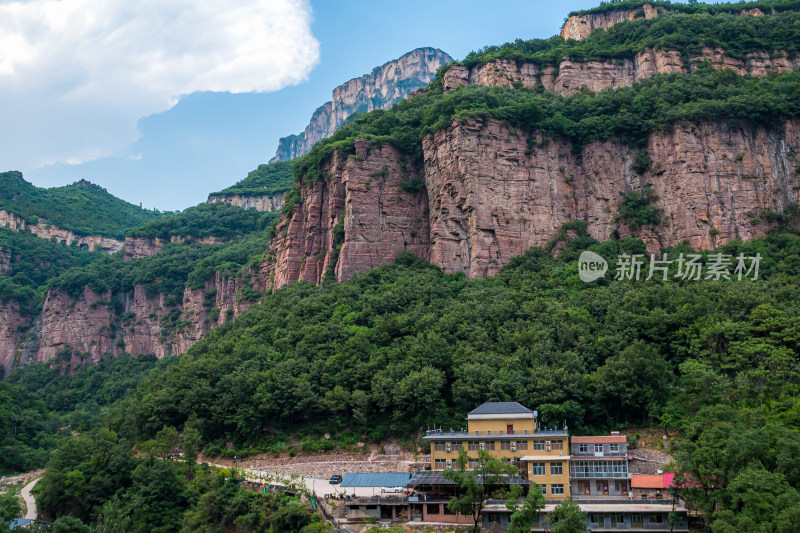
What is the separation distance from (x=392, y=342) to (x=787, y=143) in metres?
36.4

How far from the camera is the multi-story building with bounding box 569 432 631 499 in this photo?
35.6 metres

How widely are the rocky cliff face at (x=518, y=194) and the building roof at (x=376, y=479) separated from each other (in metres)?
24.5

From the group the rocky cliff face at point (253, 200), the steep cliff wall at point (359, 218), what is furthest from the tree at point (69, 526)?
the rocky cliff face at point (253, 200)

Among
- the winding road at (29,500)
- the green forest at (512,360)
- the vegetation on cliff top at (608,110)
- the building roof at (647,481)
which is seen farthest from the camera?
the vegetation on cliff top at (608,110)

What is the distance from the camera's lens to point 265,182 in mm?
129125

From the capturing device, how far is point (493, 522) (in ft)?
110

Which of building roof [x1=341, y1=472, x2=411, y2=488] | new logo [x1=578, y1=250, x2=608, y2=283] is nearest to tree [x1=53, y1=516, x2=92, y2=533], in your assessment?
building roof [x1=341, y1=472, x2=411, y2=488]

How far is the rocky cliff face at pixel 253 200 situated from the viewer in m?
Result: 120

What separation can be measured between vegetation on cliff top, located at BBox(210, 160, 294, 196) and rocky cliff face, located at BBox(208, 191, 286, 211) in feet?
1.71

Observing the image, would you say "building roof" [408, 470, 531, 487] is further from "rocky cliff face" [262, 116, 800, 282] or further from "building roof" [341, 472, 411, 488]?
"rocky cliff face" [262, 116, 800, 282]

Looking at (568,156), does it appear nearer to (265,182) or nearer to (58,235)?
(265,182)

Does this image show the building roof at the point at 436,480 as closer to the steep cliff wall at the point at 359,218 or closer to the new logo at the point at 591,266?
the new logo at the point at 591,266

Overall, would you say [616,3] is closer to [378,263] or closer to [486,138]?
[486,138]

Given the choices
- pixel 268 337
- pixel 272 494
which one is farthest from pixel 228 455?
pixel 268 337
